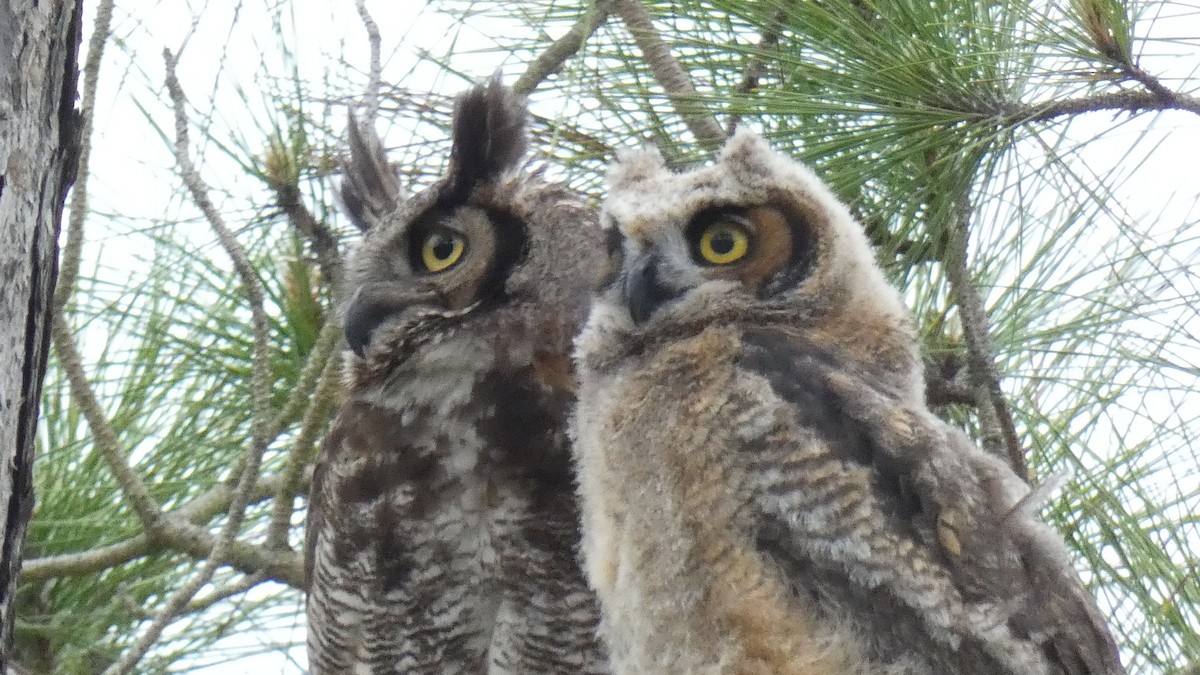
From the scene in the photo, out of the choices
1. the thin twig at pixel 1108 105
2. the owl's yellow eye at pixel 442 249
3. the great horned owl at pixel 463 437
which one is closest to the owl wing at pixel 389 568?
the great horned owl at pixel 463 437

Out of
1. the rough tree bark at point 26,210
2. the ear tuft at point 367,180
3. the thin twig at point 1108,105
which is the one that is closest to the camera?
the rough tree bark at point 26,210

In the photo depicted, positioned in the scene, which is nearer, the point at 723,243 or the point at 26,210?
the point at 26,210

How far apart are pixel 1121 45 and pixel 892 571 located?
2.43ft

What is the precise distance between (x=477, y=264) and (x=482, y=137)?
21 centimetres

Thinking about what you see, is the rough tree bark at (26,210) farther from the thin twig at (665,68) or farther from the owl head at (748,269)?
the thin twig at (665,68)

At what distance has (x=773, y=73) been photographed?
2.24 metres

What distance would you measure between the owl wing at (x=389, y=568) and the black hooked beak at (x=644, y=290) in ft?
1.49

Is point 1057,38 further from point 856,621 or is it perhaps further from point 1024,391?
point 856,621

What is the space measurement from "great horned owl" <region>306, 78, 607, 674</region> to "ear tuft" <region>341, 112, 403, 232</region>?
0.18m

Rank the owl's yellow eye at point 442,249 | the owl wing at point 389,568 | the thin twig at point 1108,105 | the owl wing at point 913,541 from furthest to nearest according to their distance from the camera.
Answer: the owl's yellow eye at point 442,249 → the owl wing at point 389,568 → the thin twig at point 1108,105 → the owl wing at point 913,541

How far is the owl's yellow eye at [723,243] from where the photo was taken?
76.7 inches

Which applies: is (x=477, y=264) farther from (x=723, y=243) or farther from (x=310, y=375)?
(x=723, y=243)

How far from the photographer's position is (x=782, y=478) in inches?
66.7

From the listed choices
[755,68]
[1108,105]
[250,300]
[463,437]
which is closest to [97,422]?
[250,300]
